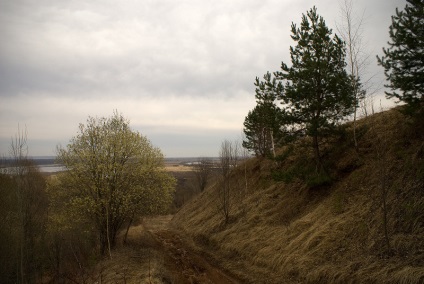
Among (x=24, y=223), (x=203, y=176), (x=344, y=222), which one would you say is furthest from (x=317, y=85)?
(x=203, y=176)

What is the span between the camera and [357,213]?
13.3 m

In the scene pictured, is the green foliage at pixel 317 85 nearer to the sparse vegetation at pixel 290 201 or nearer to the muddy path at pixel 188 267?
the sparse vegetation at pixel 290 201

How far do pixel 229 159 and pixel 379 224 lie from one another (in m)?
14.6

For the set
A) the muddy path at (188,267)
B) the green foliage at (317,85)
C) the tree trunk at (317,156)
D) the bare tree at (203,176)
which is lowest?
the muddy path at (188,267)

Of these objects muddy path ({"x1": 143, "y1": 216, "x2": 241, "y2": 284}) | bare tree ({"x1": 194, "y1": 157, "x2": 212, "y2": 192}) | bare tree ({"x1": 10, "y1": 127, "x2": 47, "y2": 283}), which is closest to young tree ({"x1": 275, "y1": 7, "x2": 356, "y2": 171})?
muddy path ({"x1": 143, "y1": 216, "x2": 241, "y2": 284})

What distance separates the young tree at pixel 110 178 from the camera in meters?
19.7

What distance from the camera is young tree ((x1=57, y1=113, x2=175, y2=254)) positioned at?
1967 centimetres

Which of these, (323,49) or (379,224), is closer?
(379,224)

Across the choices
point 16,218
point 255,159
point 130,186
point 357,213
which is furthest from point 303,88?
point 16,218

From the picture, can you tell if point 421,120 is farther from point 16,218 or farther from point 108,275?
point 16,218

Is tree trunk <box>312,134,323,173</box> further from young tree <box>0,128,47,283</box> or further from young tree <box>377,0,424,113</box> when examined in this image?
young tree <box>0,128,47,283</box>

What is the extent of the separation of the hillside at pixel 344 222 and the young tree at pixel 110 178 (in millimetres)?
6301

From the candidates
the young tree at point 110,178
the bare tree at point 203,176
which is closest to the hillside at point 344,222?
the young tree at point 110,178

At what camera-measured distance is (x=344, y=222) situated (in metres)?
13.3
